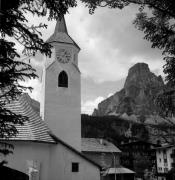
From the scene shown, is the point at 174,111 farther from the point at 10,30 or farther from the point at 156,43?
the point at 10,30

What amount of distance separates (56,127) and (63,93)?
10.0 ft

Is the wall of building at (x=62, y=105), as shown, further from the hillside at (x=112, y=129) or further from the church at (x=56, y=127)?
the hillside at (x=112, y=129)

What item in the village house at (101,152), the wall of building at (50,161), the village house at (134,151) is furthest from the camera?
the village house at (134,151)

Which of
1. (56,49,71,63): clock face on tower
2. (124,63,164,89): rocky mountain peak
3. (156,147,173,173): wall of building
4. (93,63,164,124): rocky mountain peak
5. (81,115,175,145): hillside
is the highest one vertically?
(124,63,164,89): rocky mountain peak

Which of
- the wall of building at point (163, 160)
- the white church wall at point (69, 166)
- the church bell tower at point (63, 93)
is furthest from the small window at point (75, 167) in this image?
the wall of building at point (163, 160)

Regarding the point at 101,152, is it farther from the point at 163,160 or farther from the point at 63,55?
the point at 63,55

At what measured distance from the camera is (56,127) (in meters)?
24.6

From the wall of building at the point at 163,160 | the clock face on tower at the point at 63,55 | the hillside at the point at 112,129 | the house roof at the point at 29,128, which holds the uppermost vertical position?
the clock face on tower at the point at 63,55

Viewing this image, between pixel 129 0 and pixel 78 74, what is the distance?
18436 millimetres

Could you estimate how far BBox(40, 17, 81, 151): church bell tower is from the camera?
24.8 m

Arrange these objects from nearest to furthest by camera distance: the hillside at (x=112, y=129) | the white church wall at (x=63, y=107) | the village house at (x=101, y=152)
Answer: the white church wall at (x=63, y=107), the village house at (x=101, y=152), the hillside at (x=112, y=129)

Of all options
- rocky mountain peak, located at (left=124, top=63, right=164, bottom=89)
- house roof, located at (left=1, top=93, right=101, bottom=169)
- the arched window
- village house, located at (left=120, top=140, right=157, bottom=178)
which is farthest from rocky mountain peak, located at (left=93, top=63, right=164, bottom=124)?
house roof, located at (left=1, top=93, right=101, bottom=169)

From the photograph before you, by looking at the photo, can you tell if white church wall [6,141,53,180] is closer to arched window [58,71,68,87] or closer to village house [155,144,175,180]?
arched window [58,71,68,87]

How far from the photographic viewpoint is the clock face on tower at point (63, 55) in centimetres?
2653
